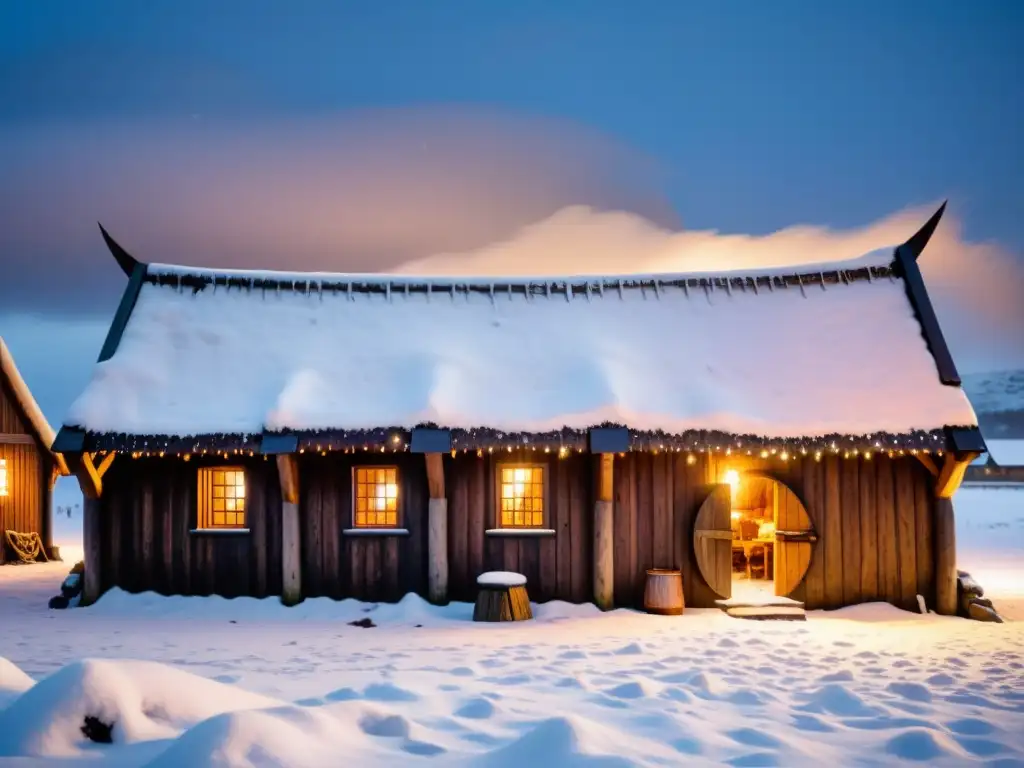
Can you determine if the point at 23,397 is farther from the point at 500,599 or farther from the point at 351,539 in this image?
the point at 500,599

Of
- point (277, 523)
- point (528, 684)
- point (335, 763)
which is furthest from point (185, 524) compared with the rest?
point (335, 763)

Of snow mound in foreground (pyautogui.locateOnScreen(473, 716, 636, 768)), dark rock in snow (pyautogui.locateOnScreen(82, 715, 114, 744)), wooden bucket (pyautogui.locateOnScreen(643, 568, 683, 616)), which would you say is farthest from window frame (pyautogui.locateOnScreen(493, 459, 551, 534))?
dark rock in snow (pyautogui.locateOnScreen(82, 715, 114, 744))

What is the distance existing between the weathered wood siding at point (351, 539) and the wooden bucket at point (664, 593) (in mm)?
3242

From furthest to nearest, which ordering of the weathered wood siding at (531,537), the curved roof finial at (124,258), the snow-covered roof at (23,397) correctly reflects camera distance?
the snow-covered roof at (23,397), the curved roof finial at (124,258), the weathered wood siding at (531,537)

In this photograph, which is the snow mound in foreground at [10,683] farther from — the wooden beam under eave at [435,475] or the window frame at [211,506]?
the window frame at [211,506]

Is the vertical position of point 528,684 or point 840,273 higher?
point 840,273

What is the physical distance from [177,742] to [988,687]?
656 cm

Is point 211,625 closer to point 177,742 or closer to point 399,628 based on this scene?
point 399,628

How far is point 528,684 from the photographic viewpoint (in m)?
7.16

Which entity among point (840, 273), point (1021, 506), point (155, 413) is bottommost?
point (1021, 506)

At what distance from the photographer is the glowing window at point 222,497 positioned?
12477 mm

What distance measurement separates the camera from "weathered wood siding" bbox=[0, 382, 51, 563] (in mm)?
19703

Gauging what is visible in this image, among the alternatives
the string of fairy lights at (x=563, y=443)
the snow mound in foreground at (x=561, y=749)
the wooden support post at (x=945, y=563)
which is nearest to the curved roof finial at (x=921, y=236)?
the string of fairy lights at (x=563, y=443)

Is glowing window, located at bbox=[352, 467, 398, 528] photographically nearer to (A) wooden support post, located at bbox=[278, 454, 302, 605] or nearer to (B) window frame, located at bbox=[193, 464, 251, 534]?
(A) wooden support post, located at bbox=[278, 454, 302, 605]
